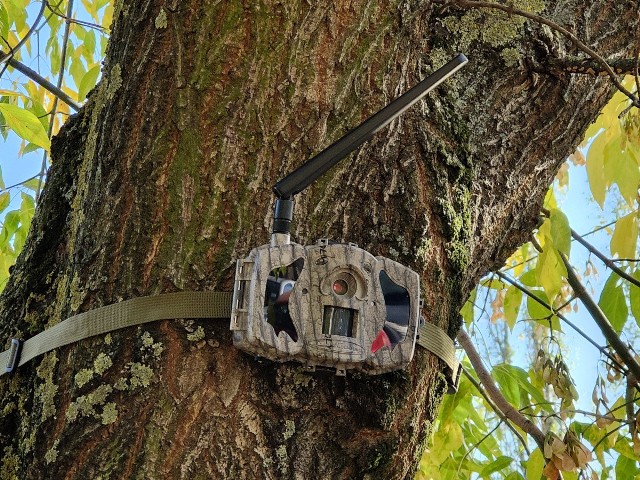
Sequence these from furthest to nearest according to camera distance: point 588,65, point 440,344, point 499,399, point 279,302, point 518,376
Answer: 1. point 518,376
2. point 499,399
3. point 588,65
4. point 440,344
5. point 279,302

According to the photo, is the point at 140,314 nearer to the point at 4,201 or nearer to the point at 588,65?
the point at 588,65

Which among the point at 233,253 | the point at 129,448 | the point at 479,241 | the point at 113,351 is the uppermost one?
the point at 479,241

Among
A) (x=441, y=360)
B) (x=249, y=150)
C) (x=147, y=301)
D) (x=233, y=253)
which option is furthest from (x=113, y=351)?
(x=441, y=360)

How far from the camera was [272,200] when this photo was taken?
92 cm

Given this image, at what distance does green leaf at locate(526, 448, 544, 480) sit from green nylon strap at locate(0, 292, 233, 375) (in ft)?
2.79

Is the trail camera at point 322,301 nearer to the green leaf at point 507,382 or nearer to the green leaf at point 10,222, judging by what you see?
the green leaf at point 507,382

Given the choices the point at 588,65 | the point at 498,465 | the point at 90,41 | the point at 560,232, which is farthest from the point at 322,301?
the point at 90,41

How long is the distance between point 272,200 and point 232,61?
19 cm

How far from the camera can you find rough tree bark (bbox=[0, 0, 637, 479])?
2.74 feet

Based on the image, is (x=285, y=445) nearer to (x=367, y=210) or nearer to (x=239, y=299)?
(x=239, y=299)

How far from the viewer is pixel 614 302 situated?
1642 millimetres

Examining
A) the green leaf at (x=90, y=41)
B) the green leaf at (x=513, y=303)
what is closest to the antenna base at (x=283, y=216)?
the green leaf at (x=513, y=303)

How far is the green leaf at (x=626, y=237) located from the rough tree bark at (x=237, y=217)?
23.1 inches

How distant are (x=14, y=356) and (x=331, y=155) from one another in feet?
1.57
